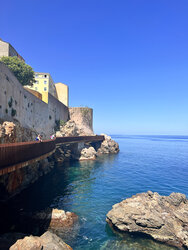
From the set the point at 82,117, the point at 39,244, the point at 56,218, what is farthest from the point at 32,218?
the point at 82,117

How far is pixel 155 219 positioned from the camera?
13.0 m

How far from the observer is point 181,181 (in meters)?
28.8

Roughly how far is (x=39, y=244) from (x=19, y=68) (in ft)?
137

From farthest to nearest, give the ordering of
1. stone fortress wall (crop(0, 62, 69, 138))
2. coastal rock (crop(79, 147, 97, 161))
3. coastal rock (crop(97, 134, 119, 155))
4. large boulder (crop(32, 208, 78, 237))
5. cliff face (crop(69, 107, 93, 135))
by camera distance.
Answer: cliff face (crop(69, 107, 93, 135))
coastal rock (crop(97, 134, 119, 155))
coastal rock (crop(79, 147, 97, 161))
stone fortress wall (crop(0, 62, 69, 138))
large boulder (crop(32, 208, 78, 237))

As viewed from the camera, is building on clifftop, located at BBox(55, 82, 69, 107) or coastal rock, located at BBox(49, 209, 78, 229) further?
building on clifftop, located at BBox(55, 82, 69, 107)

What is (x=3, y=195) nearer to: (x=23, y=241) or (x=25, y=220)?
(x=25, y=220)

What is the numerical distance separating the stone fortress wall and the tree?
9462 mm

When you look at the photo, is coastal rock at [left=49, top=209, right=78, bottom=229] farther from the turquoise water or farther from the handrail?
the handrail

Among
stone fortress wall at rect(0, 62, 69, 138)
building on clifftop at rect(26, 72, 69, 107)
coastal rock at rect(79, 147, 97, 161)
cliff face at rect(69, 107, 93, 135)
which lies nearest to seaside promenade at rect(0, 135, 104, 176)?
stone fortress wall at rect(0, 62, 69, 138)

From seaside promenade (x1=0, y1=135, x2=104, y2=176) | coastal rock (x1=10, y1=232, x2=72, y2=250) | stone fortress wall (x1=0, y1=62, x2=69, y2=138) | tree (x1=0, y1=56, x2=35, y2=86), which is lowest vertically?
coastal rock (x1=10, y1=232, x2=72, y2=250)

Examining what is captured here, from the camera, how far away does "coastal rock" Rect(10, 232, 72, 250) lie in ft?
31.3

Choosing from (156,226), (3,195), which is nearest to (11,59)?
(3,195)

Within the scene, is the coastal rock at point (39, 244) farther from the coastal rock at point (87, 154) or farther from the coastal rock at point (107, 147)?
the coastal rock at point (107, 147)

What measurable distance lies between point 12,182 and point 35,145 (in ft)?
21.1
